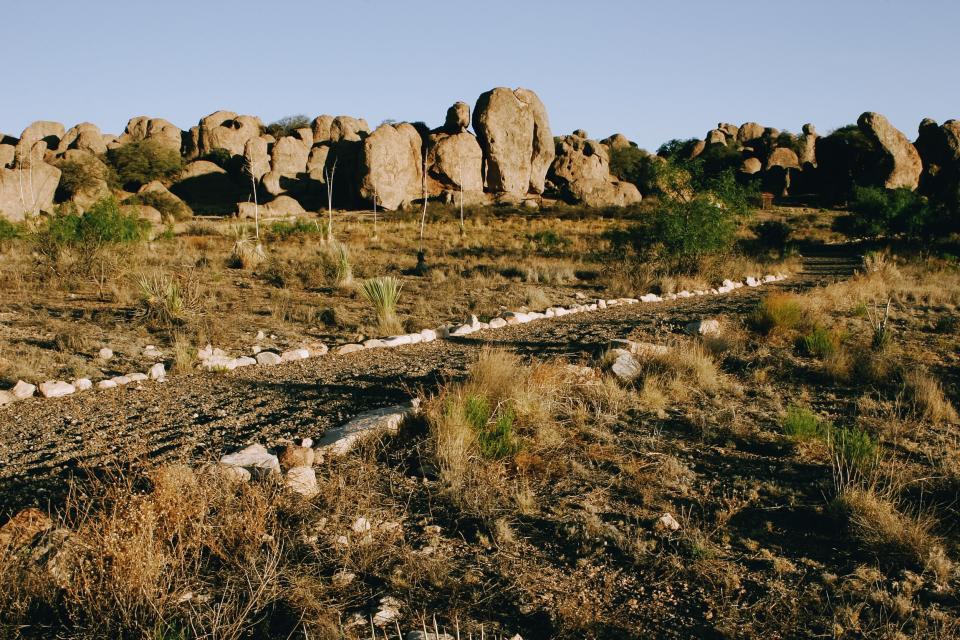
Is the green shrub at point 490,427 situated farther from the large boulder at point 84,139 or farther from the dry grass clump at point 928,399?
the large boulder at point 84,139

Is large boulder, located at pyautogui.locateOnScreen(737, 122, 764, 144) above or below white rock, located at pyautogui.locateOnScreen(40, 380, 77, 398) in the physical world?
above

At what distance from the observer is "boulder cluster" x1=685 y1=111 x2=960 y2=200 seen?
4847 centimetres

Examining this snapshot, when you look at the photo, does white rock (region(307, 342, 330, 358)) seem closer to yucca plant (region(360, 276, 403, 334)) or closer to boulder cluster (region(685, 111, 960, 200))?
yucca plant (region(360, 276, 403, 334))

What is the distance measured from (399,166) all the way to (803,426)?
42.7m

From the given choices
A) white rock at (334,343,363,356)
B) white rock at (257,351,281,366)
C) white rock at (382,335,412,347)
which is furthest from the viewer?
white rock at (382,335,412,347)

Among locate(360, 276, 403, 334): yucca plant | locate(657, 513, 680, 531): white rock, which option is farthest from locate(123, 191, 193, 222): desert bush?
locate(657, 513, 680, 531): white rock

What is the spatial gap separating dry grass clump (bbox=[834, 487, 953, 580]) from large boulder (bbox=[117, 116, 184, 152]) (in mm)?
64097

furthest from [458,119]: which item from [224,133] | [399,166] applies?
[224,133]

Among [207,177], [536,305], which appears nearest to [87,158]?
[207,177]

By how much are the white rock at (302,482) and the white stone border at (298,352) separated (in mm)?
3646

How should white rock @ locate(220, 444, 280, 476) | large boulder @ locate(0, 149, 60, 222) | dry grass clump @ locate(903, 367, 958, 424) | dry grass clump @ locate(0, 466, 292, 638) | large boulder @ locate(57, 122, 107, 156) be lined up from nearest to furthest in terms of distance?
dry grass clump @ locate(0, 466, 292, 638) → white rock @ locate(220, 444, 280, 476) → dry grass clump @ locate(903, 367, 958, 424) → large boulder @ locate(0, 149, 60, 222) → large boulder @ locate(57, 122, 107, 156)

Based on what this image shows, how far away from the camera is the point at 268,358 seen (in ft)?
26.1

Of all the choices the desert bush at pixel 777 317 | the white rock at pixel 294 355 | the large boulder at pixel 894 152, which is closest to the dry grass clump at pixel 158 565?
the white rock at pixel 294 355

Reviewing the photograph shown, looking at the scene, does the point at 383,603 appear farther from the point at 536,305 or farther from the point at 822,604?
the point at 536,305
